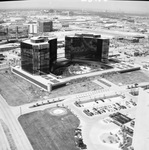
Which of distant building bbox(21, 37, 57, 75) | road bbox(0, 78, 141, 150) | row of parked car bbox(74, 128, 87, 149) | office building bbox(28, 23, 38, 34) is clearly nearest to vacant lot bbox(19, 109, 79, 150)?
row of parked car bbox(74, 128, 87, 149)

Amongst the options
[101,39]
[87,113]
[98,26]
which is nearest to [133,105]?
[87,113]

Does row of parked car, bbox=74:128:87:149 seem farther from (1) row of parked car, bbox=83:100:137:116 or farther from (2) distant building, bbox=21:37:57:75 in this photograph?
(2) distant building, bbox=21:37:57:75

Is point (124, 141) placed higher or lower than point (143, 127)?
lower

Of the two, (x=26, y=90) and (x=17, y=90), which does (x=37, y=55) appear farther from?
(x=17, y=90)

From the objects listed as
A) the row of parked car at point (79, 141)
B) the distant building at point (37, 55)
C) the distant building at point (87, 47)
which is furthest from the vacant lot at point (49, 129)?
the distant building at point (87, 47)

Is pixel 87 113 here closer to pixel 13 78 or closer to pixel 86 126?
Result: pixel 86 126

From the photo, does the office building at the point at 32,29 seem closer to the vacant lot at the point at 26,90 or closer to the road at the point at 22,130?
the vacant lot at the point at 26,90
